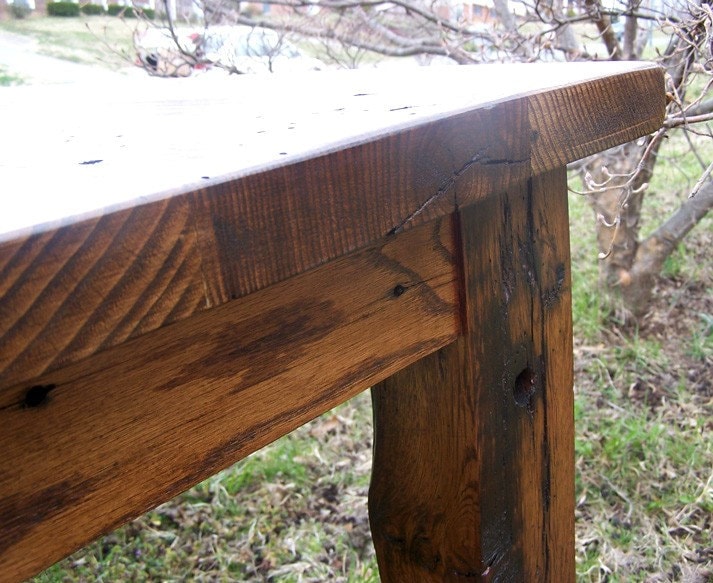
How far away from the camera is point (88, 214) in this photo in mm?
401

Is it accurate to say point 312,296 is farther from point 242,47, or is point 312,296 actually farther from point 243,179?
point 242,47

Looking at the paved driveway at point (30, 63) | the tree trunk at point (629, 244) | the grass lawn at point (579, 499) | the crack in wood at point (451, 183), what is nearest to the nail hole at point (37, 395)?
the crack in wood at point (451, 183)

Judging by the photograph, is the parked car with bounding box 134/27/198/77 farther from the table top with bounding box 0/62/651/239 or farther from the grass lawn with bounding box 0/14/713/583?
the table top with bounding box 0/62/651/239

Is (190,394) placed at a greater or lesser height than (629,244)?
greater

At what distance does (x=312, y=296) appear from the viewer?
613mm

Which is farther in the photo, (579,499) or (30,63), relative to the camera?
(30,63)

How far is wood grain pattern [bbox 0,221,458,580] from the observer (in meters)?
0.48

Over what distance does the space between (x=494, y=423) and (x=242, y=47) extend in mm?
2855

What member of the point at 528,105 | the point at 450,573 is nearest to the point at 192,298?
Result: the point at 528,105

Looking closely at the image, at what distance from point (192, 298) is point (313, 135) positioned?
0.19 m

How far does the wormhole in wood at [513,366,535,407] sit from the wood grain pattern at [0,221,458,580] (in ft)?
0.74

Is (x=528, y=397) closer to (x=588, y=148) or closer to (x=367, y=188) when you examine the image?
(x=588, y=148)

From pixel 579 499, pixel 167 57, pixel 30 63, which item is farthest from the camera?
pixel 30 63

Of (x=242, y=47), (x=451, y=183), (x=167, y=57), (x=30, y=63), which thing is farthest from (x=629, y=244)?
(x=30, y=63)
